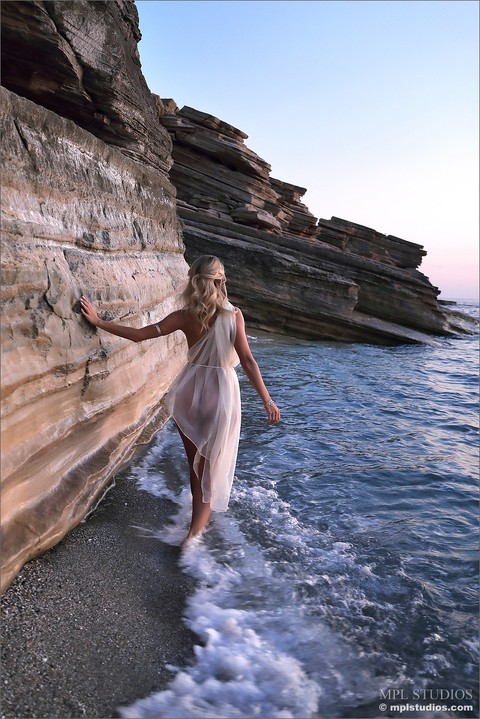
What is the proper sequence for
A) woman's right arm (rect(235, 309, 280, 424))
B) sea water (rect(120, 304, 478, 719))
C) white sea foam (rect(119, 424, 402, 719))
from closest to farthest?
white sea foam (rect(119, 424, 402, 719)) < sea water (rect(120, 304, 478, 719)) < woman's right arm (rect(235, 309, 280, 424))

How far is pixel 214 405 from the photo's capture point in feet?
13.1

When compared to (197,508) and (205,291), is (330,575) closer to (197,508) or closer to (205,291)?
(197,508)

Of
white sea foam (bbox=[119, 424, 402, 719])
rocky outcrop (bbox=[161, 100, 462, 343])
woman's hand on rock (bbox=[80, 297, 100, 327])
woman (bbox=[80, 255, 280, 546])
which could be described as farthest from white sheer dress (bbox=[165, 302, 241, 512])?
rocky outcrop (bbox=[161, 100, 462, 343])

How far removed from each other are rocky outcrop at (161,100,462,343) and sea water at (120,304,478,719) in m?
9.51

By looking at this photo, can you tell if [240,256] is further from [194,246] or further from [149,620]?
[149,620]

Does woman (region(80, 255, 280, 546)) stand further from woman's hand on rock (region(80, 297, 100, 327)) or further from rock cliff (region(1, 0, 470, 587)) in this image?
rock cliff (region(1, 0, 470, 587))

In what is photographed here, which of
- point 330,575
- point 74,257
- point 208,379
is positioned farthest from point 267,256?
point 330,575

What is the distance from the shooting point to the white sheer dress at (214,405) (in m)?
3.96

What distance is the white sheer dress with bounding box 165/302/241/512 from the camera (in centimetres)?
396

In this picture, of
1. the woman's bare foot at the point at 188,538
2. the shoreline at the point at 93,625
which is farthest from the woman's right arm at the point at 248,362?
the shoreline at the point at 93,625

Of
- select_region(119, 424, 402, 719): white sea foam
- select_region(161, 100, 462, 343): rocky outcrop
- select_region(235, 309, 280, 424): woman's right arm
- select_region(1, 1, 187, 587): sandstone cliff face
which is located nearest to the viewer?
select_region(119, 424, 402, 719): white sea foam

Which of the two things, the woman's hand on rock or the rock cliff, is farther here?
the woman's hand on rock

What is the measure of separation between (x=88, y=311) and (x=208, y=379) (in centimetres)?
98

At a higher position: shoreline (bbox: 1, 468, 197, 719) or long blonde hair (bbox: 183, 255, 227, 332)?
long blonde hair (bbox: 183, 255, 227, 332)
